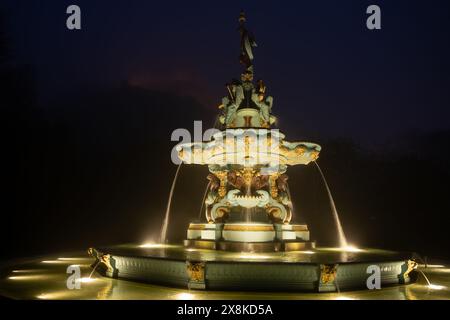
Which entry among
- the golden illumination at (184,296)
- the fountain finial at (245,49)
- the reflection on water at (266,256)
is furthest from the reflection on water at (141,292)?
the fountain finial at (245,49)

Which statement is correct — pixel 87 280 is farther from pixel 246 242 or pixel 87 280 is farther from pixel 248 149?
pixel 248 149

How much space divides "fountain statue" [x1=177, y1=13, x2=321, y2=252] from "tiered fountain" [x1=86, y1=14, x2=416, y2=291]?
28 mm

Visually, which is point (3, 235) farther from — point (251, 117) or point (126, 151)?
point (251, 117)

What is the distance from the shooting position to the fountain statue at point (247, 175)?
37.3 feet

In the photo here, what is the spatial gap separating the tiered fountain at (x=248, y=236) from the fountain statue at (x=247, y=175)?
28 millimetres

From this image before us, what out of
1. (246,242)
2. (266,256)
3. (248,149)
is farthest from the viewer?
(248,149)

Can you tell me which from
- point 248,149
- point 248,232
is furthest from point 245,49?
point 248,232

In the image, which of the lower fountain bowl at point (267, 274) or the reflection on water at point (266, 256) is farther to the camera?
the reflection on water at point (266, 256)

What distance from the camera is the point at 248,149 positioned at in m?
12.2

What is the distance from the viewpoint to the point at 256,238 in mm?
11086

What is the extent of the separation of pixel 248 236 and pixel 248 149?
257 cm

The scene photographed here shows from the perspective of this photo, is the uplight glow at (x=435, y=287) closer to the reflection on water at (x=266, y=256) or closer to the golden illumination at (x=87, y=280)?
the reflection on water at (x=266, y=256)

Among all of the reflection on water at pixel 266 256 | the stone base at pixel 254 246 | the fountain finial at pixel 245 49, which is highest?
the fountain finial at pixel 245 49
